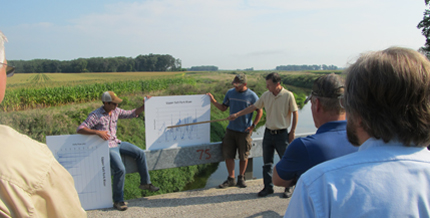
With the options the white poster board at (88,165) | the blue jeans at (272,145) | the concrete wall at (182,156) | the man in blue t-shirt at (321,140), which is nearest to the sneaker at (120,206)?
the white poster board at (88,165)

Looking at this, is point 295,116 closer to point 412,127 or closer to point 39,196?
point 412,127

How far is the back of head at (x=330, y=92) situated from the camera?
1816 millimetres

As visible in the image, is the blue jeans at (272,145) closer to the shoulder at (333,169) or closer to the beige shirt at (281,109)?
the beige shirt at (281,109)

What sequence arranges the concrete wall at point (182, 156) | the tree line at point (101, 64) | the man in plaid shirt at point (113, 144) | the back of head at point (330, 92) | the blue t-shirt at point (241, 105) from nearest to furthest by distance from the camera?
1. the back of head at point (330, 92)
2. the man in plaid shirt at point (113, 144)
3. the concrete wall at point (182, 156)
4. the blue t-shirt at point (241, 105)
5. the tree line at point (101, 64)

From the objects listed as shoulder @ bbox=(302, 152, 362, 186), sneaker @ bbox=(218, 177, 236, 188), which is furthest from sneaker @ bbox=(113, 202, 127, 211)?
shoulder @ bbox=(302, 152, 362, 186)

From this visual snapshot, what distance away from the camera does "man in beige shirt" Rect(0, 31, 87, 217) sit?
892mm

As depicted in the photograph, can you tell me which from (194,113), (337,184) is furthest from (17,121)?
(337,184)

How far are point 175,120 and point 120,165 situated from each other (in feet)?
3.75

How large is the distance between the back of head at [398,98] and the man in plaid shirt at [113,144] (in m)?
3.55

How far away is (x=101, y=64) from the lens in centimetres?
2406

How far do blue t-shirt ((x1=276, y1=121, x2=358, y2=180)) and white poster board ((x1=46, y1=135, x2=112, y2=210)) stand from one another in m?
2.86

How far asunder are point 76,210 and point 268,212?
318cm

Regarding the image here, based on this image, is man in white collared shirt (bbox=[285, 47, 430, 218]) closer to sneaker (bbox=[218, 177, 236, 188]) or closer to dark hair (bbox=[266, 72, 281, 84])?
dark hair (bbox=[266, 72, 281, 84])

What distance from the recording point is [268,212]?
12.6ft
